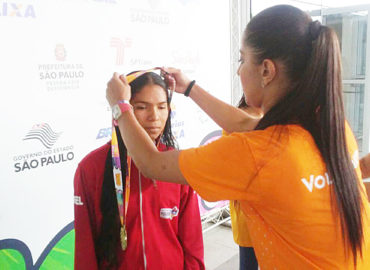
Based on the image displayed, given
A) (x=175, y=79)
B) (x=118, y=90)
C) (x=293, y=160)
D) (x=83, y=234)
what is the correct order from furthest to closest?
(x=175, y=79) < (x=83, y=234) < (x=118, y=90) < (x=293, y=160)

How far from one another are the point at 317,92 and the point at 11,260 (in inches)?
69.5

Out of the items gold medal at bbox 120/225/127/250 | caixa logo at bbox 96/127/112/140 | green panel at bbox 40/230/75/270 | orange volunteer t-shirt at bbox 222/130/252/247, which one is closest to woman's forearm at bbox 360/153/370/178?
orange volunteer t-shirt at bbox 222/130/252/247

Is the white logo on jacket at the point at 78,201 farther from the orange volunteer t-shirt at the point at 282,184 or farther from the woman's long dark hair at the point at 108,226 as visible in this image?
the orange volunteer t-shirt at the point at 282,184

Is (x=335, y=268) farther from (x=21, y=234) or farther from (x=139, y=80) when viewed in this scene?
(x=21, y=234)

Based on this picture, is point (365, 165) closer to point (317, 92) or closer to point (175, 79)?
point (317, 92)

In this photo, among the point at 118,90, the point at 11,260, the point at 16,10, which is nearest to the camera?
the point at 118,90

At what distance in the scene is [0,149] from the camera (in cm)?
179

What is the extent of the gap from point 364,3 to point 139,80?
360 cm

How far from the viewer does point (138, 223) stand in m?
1.27

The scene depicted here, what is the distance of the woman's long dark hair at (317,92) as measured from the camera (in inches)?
38.5

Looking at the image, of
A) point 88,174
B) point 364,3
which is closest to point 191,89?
point 88,174

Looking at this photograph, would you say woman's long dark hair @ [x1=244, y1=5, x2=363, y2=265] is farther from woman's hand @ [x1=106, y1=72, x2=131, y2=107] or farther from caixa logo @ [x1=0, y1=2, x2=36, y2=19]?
caixa logo @ [x1=0, y1=2, x2=36, y2=19]

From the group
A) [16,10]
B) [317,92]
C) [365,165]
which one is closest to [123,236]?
[317,92]

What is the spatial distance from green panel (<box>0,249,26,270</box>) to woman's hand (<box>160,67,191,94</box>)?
1251mm
